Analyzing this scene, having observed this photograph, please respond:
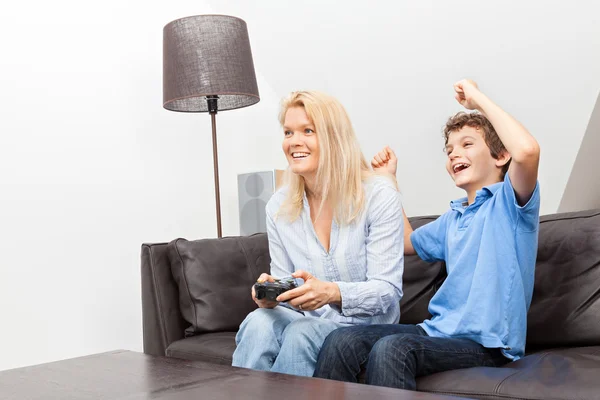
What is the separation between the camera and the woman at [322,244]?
1.65 metres

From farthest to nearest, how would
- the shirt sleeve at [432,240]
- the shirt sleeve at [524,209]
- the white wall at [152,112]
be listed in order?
the white wall at [152,112]
the shirt sleeve at [432,240]
the shirt sleeve at [524,209]

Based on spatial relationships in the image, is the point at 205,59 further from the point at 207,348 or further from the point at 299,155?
the point at 207,348

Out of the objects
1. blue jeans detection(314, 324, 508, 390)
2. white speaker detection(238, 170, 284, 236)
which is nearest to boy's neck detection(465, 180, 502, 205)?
blue jeans detection(314, 324, 508, 390)

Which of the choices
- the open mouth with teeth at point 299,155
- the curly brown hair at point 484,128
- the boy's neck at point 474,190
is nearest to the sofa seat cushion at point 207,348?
the open mouth with teeth at point 299,155

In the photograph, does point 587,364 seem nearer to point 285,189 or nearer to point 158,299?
point 285,189

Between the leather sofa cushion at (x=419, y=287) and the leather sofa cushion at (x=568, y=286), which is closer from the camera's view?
the leather sofa cushion at (x=568, y=286)

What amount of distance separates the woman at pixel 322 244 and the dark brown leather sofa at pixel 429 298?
285 mm

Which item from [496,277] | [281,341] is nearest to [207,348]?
[281,341]

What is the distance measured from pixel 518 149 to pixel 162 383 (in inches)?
37.5

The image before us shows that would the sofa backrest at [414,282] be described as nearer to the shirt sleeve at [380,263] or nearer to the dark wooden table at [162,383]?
the shirt sleeve at [380,263]

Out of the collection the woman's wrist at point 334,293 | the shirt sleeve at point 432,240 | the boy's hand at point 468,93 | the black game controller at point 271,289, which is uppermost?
the boy's hand at point 468,93

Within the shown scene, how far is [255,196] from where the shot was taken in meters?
3.47

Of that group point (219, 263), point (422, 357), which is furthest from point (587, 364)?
point (219, 263)

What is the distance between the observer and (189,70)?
284 centimetres
